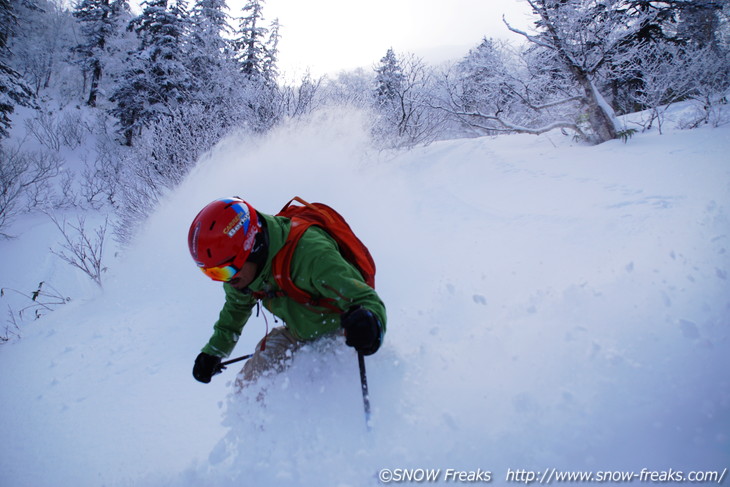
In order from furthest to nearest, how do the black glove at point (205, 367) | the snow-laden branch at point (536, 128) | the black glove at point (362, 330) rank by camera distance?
the snow-laden branch at point (536, 128) → the black glove at point (205, 367) → the black glove at point (362, 330)

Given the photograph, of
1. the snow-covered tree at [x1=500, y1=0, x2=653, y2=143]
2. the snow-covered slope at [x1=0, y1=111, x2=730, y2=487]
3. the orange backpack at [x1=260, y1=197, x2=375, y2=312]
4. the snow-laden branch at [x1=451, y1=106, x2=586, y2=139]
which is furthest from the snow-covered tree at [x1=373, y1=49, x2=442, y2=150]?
the orange backpack at [x1=260, y1=197, x2=375, y2=312]

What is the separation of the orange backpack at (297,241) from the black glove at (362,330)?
43 centimetres

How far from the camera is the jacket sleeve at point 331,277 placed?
1.76m

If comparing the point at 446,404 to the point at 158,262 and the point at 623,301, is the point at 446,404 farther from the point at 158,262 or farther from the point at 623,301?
the point at 158,262

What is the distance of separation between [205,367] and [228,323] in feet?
1.10

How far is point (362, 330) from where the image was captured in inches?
64.1

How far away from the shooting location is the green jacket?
5.85ft

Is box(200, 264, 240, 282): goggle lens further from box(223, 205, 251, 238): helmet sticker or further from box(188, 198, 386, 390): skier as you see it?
box(223, 205, 251, 238): helmet sticker

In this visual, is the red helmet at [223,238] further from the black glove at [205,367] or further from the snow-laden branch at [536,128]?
the snow-laden branch at [536,128]

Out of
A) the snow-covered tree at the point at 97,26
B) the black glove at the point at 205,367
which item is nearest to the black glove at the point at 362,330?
the black glove at the point at 205,367

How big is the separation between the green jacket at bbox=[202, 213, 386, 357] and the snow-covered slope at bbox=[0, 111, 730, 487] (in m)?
0.29

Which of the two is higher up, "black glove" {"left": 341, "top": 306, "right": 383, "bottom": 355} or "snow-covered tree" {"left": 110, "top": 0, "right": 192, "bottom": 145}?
"snow-covered tree" {"left": 110, "top": 0, "right": 192, "bottom": 145}

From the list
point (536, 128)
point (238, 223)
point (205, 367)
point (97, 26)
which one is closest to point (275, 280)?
point (238, 223)

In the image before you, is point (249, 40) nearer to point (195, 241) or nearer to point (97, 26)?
point (97, 26)
